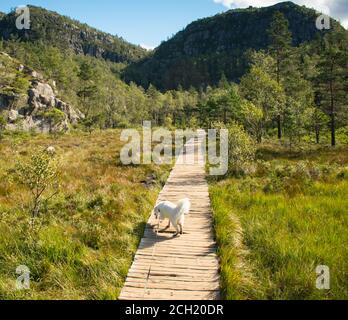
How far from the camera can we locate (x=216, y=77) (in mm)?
188750

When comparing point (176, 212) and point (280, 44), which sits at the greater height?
point (280, 44)

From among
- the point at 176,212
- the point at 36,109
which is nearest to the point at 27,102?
the point at 36,109

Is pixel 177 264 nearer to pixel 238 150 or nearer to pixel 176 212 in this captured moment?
pixel 176 212

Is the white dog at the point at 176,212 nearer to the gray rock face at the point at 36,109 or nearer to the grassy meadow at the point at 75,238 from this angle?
the grassy meadow at the point at 75,238

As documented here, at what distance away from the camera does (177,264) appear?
26.5ft

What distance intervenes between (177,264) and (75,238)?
292cm

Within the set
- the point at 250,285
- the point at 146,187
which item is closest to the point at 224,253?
the point at 250,285

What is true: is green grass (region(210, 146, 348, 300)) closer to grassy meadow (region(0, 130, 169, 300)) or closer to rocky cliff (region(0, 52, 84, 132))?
grassy meadow (region(0, 130, 169, 300))

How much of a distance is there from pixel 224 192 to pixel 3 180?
34.5 ft

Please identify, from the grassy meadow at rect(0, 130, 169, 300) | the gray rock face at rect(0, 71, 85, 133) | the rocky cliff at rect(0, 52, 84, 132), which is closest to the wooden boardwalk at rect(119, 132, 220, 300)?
the grassy meadow at rect(0, 130, 169, 300)

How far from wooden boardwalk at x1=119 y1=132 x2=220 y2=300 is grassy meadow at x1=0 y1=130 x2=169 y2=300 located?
30cm

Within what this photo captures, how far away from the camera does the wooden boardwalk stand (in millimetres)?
6848

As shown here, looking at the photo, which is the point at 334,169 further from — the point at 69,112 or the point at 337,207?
the point at 69,112

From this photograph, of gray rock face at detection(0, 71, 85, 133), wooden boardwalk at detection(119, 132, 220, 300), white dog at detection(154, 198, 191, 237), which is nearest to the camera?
wooden boardwalk at detection(119, 132, 220, 300)
